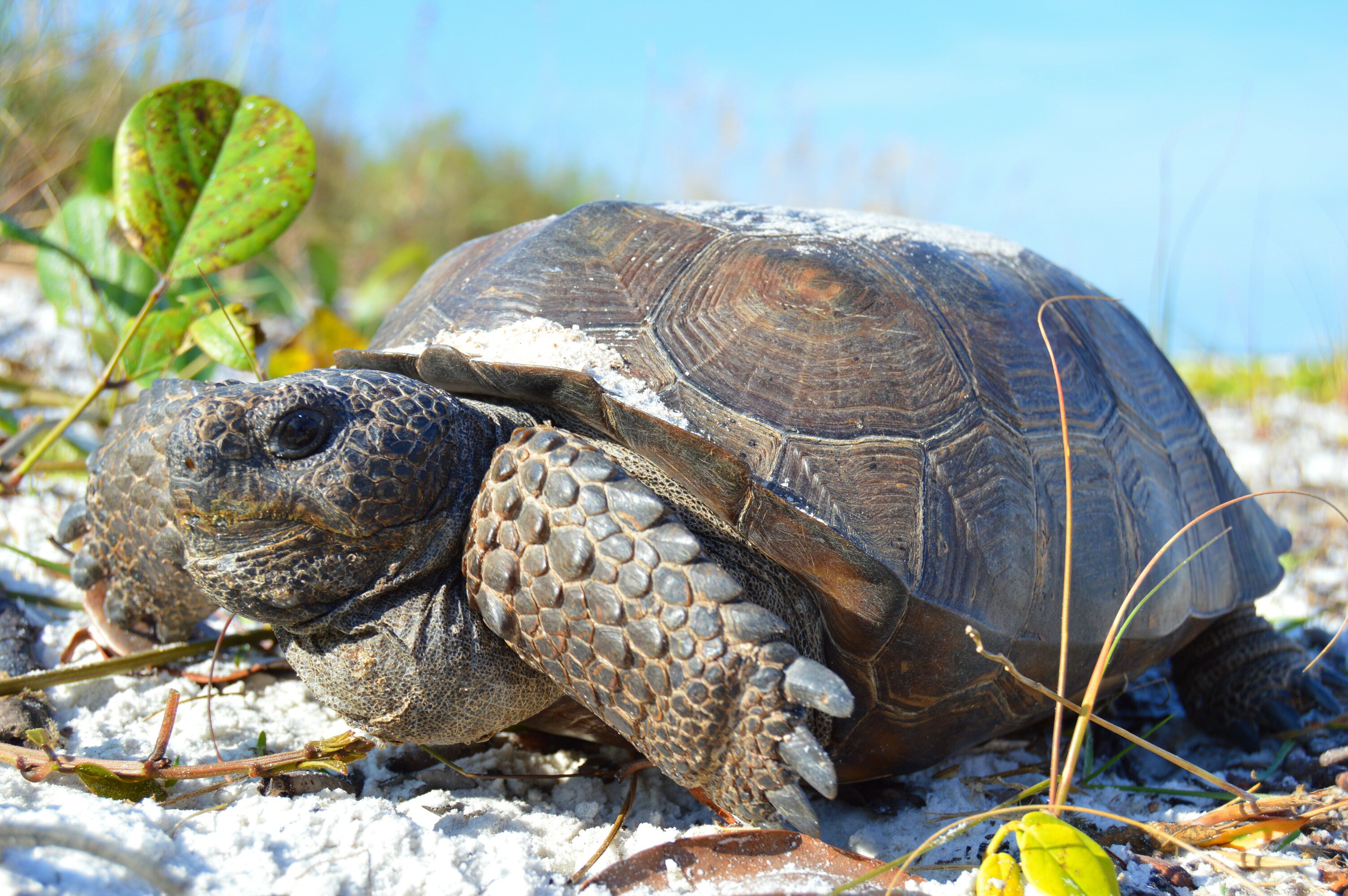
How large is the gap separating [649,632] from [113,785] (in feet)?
3.21

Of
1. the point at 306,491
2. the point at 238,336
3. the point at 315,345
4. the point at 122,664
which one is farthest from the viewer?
the point at 315,345

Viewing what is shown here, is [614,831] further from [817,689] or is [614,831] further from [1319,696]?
[1319,696]

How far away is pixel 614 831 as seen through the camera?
1.58 m

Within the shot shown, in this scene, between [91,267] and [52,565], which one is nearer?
[52,565]

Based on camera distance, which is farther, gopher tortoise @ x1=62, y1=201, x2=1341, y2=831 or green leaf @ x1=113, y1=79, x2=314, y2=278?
green leaf @ x1=113, y1=79, x2=314, y2=278

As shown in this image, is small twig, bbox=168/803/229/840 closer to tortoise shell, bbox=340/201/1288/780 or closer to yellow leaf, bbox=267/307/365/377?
tortoise shell, bbox=340/201/1288/780

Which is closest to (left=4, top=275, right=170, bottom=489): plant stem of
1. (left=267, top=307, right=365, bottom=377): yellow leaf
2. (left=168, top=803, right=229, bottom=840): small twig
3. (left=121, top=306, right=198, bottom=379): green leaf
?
(left=121, top=306, right=198, bottom=379): green leaf

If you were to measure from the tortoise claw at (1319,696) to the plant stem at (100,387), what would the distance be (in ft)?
11.0

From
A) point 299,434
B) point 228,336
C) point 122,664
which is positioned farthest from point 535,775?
point 228,336

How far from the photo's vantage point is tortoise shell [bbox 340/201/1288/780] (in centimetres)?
163

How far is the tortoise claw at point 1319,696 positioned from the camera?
8.15 feet

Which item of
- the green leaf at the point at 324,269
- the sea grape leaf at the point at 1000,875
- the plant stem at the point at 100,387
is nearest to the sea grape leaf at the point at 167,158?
the plant stem at the point at 100,387

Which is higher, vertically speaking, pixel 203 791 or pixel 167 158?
pixel 167 158

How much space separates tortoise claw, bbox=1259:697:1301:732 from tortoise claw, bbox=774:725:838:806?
1708 millimetres
